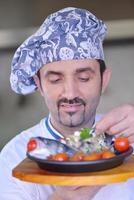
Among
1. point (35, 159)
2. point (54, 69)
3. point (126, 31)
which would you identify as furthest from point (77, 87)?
point (126, 31)

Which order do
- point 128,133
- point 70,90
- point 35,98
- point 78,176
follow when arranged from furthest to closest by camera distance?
point 35,98
point 70,90
point 128,133
point 78,176

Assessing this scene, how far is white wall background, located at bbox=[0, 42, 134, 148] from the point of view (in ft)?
10.0

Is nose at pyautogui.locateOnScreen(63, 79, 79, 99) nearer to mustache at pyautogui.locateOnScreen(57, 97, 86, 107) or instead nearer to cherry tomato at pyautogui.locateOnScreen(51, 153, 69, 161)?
mustache at pyautogui.locateOnScreen(57, 97, 86, 107)

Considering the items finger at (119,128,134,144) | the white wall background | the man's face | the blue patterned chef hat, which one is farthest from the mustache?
the white wall background

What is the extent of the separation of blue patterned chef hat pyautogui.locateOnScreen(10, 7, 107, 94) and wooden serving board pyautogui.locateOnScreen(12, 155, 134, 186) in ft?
1.50

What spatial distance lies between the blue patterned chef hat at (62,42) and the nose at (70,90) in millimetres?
74

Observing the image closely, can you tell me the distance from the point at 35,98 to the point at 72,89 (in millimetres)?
1793

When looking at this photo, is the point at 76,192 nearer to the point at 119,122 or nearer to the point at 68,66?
the point at 119,122

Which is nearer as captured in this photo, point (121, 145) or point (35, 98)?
point (121, 145)

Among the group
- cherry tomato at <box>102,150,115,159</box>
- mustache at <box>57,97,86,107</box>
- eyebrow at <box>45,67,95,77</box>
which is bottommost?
cherry tomato at <box>102,150,115,159</box>

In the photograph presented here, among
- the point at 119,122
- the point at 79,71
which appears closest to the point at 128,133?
the point at 119,122

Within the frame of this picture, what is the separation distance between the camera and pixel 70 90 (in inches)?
52.5

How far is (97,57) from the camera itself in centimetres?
141

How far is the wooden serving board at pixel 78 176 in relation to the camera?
0.94 metres
